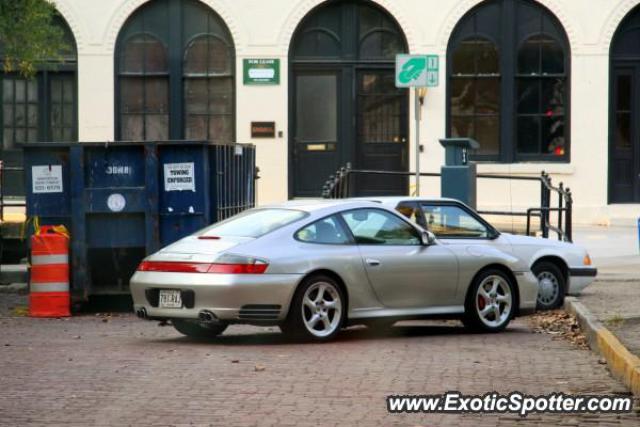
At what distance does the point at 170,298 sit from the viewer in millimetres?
13070

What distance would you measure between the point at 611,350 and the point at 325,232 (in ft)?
10.9

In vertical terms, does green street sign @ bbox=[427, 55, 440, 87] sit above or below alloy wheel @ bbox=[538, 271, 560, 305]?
above

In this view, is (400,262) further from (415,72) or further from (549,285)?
(415,72)

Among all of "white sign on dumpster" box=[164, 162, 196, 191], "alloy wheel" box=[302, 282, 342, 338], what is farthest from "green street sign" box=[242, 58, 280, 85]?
"alloy wheel" box=[302, 282, 342, 338]

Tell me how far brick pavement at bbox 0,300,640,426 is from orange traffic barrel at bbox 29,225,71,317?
1641 millimetres

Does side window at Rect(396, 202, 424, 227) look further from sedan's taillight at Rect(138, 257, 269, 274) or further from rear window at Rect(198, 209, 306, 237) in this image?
sedan's taillight at Rect(138, 257, 269, 274)

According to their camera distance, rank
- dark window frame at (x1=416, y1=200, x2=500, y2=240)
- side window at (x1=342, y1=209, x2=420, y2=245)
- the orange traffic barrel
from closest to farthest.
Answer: side window at (x1=342, y1=209, x2=420, y2=245), dark window frame at (x1=416, y1=200, x2=500, y2=240), the orange traffic barrel

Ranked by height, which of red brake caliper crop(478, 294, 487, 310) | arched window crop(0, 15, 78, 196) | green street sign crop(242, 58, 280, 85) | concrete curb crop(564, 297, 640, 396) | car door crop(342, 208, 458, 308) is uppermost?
green street sign crop(242, 58, 280, 85)

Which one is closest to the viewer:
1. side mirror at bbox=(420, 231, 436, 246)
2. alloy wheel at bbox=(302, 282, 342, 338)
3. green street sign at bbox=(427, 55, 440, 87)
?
alloy wheel at bbox=(302, 282, 342, 338)

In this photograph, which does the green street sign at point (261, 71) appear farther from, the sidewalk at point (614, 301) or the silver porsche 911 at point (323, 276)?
the silver porsche 911 at point (323, 276)

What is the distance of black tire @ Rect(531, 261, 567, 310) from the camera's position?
53.8 feet

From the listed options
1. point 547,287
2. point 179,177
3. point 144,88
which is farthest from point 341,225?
point 144,88

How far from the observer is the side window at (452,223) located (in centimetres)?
1491

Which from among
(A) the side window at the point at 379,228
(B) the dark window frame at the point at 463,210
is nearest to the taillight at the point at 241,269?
(A) the side window at the point at 379,228
